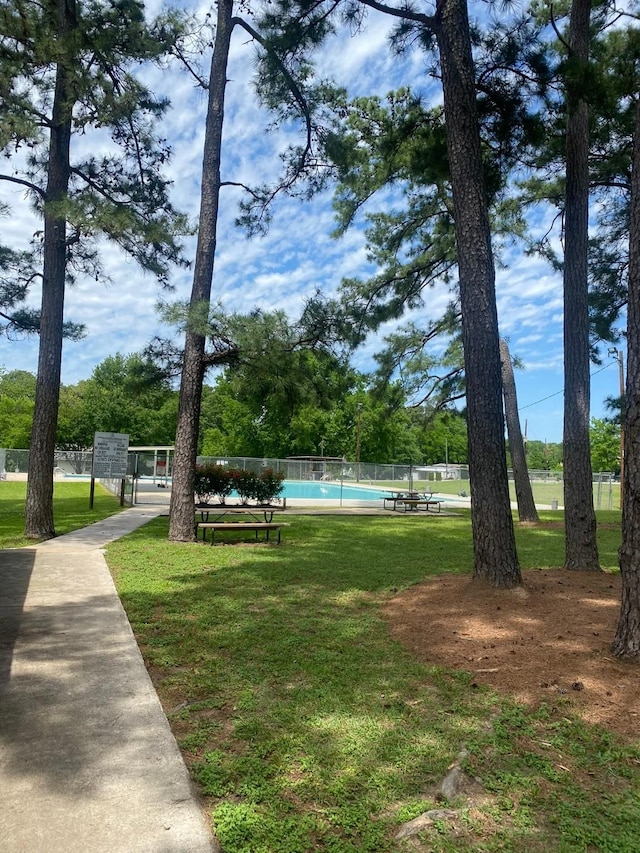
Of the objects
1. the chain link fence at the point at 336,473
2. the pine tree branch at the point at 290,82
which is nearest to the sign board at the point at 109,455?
the chain link fence at the point at 336,473

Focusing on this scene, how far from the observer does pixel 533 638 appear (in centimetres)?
409

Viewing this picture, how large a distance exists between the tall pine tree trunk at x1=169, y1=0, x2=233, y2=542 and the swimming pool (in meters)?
18.0

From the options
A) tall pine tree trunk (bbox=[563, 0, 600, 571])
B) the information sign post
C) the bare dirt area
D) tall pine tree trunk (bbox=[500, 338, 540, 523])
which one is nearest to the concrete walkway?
the bare dirt area

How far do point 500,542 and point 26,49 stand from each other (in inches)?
437

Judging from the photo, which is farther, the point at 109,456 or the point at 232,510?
the point at 109,456

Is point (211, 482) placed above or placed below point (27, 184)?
below

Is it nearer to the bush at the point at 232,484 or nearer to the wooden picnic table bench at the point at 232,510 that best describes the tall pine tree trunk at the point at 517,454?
the bush at the point at 232,484

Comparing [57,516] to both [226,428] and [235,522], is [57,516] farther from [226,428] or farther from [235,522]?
[226,428]

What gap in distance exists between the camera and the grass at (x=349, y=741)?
6.68 feet

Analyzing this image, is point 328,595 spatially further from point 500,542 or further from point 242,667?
point 242,667

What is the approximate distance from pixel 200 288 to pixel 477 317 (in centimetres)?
615

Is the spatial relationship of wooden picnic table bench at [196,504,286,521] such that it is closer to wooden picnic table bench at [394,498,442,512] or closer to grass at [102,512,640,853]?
grass at [102,512,640,853]

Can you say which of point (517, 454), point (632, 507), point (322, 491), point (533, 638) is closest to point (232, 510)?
point (517, 454)

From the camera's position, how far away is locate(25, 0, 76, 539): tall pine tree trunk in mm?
9828
